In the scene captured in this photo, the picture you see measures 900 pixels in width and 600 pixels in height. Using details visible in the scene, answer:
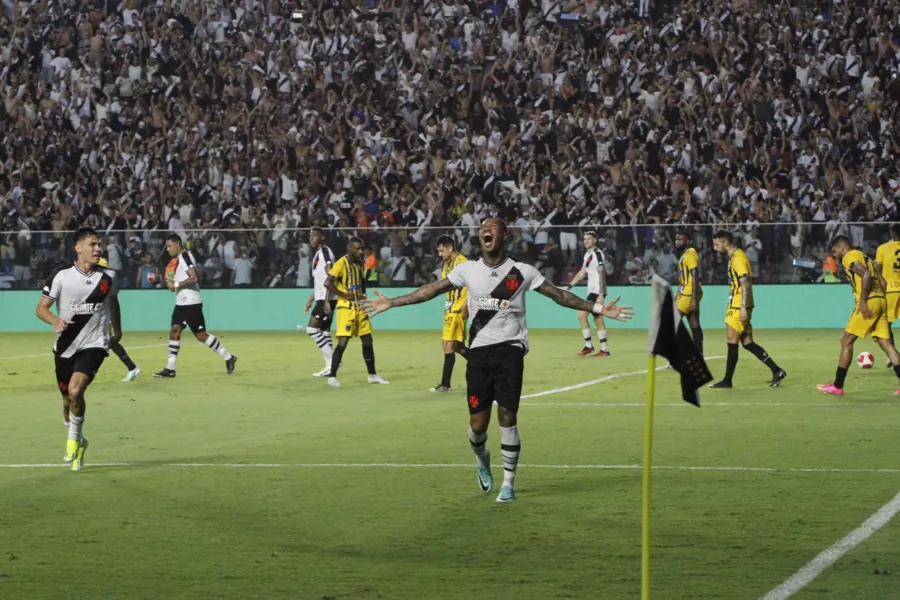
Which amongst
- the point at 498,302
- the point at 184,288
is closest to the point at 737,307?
the point at 184,288

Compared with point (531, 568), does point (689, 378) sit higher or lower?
higher

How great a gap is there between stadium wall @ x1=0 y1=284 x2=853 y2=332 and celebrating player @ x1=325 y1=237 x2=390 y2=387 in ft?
44.5

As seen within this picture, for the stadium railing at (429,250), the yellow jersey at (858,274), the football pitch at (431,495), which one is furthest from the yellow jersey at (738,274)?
the stadium railing at (429,250)

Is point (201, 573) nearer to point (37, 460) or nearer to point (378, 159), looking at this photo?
point (37, 460)

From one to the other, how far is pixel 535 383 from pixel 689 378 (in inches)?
534

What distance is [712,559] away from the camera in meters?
8.16

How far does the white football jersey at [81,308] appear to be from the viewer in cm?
1224

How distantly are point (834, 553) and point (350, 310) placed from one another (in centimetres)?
1229

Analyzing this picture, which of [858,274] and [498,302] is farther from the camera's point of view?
[858,274]

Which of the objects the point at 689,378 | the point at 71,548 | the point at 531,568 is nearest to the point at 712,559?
the point at 531,568

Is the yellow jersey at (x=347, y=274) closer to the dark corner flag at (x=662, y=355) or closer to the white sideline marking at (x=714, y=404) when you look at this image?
the white sideline marking at (x=714, y=404)

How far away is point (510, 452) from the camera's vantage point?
34.0 feet

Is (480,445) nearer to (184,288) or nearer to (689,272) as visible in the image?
(689,272)

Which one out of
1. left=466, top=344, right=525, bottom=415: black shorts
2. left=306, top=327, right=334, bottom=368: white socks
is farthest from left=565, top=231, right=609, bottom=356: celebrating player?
left=466, top=344, right=525, bottom=415: black shorts
